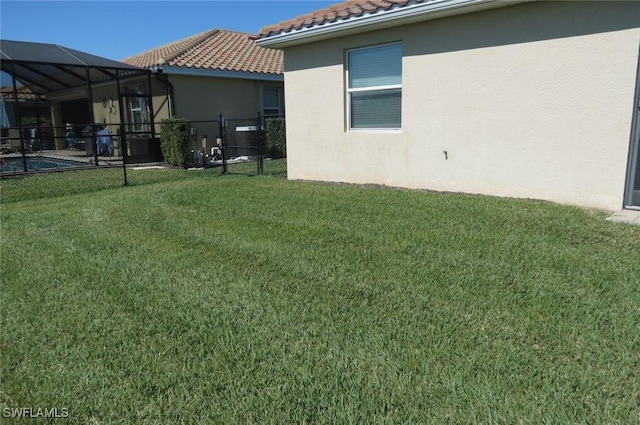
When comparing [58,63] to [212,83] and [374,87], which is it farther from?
[374,87]

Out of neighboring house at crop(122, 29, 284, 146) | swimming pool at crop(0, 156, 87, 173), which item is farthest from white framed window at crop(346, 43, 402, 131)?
swimming pool at crop(0, 156, 87, 173)

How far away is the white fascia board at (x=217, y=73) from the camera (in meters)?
15.2

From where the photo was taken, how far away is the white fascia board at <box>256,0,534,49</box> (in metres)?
6.34

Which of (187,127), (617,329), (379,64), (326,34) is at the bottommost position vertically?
(617,329)

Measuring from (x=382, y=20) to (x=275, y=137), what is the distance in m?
9.14

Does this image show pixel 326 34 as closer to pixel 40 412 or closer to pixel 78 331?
pixel 78 331

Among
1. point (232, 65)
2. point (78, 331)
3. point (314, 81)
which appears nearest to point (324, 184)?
point (314, 81)

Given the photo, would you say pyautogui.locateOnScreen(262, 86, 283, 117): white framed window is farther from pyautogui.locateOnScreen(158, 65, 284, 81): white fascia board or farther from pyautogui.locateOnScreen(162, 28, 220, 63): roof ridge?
pyautogui.locateOnScreen(162, 28, 220, 63): roof ridge

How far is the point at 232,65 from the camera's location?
16938 millimetres

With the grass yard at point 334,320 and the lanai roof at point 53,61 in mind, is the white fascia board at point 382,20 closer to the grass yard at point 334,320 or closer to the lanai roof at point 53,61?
the grass yard at point 334,320

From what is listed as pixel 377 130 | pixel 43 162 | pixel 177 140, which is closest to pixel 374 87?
pixel 377 130

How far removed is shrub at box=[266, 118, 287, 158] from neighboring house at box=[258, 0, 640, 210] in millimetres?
6508

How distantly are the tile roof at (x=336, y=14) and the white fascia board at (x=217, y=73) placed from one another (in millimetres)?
6789

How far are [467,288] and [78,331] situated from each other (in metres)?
2.95
